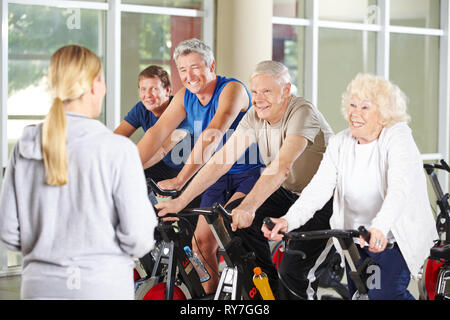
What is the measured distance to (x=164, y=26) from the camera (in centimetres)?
699

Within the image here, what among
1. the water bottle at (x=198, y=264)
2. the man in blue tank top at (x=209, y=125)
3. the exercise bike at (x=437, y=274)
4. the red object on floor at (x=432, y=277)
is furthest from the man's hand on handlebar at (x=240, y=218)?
the red object on floor at (x=432, y=277)

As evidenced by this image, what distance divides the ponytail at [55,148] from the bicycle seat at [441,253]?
283 centimetres

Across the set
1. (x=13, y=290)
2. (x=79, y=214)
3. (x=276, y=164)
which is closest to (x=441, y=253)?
(x=276, y=164)

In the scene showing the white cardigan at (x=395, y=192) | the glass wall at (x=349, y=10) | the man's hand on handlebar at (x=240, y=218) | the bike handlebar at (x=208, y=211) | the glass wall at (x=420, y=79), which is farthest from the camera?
the glass wall at (x=420, y=79)

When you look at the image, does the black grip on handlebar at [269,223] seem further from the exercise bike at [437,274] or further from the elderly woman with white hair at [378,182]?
the exercise bike at [437,274]

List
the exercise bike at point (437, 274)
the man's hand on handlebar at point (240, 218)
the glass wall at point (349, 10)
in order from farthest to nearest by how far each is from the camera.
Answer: the glass wall at point (349, 10) → the exercise bike at point (437, 274) → the man's hand on handlebar at point (240, 218)

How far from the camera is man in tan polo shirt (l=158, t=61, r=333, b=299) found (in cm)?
387

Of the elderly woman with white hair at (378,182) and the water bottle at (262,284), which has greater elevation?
the elderly woman with white hair at (378,182)

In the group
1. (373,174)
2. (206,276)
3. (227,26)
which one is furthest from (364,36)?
(373,174)

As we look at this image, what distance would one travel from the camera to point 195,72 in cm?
462

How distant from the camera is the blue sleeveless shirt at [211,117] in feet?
14.6

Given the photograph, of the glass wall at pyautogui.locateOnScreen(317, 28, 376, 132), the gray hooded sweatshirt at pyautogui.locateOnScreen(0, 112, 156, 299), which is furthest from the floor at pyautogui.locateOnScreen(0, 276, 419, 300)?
the gray hooded sweatshirt at pyautogui.locateOnScreen(0, 112, 156, 299)

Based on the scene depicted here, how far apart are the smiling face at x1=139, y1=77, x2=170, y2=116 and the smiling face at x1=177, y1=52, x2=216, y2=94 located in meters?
0.24

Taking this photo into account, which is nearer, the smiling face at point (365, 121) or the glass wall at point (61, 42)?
the smiling face at point (365, 121)
